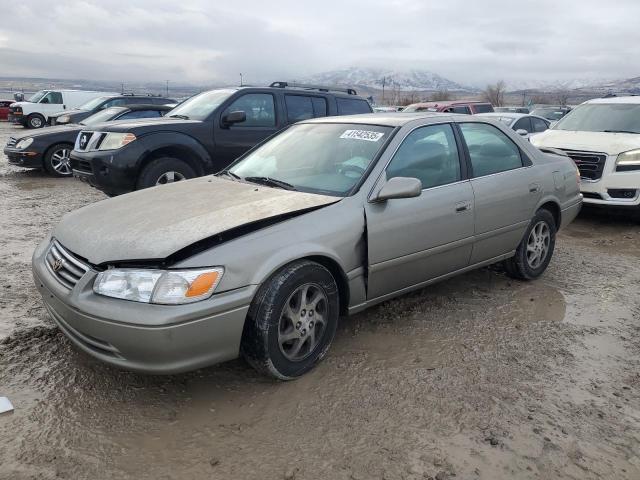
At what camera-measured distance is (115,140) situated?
666 centimetres

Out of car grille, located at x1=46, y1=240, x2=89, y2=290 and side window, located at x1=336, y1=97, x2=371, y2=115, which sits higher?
side window, located at x1=336, y1=97, x2=371, y2=115

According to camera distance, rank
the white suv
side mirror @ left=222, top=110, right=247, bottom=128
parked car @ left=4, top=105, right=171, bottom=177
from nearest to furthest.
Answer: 1. side mirror @ left=222, top=110, right=247, bottom=128
2. the white suv
3. parked car @ left=4, top=105, right=171, bottom=177

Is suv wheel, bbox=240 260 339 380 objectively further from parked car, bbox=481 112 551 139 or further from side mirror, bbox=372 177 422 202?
parked car, bbox=481 112 551 139

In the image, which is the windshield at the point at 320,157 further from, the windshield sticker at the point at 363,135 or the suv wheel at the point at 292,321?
the suv wheel at the point at 292,321

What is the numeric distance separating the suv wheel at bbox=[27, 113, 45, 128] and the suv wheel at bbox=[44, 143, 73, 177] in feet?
49.6

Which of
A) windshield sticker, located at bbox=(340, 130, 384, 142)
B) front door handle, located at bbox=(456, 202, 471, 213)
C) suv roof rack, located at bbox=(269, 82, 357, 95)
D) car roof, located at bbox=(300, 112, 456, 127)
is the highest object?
suv roof rack, located at bbox=(269, 82, 357, 95)

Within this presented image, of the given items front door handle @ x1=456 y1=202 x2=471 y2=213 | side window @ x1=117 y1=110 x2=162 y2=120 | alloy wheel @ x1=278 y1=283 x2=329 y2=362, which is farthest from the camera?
side window @ x1=117 y1=110 x2=162 y2=120

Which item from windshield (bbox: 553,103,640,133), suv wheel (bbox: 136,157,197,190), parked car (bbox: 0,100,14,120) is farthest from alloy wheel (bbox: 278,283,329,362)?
parked car (bbox: 0,100,14,120)

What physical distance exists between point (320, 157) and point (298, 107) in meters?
4.15

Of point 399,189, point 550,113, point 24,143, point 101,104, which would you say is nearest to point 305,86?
point 399,189

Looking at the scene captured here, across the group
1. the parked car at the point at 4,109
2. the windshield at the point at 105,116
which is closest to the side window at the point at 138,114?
the windshield at the point at 105,116

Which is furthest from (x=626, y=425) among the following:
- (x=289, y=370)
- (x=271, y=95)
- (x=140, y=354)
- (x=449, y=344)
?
(x=271, y=95)

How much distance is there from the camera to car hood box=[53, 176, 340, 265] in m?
2.81

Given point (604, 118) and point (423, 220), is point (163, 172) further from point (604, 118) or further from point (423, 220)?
point (604, 118)
